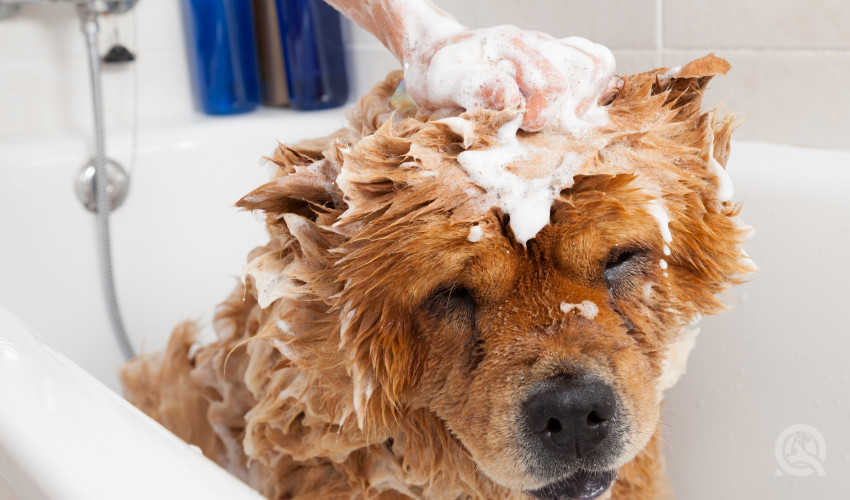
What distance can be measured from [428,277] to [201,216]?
156 cm

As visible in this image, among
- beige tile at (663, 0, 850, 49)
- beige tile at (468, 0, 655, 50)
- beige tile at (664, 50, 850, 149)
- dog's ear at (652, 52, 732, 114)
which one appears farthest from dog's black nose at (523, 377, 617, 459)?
beige tile at (468, 0, 655, 50)

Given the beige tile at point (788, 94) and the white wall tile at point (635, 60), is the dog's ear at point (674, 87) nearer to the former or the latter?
the beige tile at point (788, 94)

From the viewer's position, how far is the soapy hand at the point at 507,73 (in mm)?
1049

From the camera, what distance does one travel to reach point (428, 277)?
0.96m

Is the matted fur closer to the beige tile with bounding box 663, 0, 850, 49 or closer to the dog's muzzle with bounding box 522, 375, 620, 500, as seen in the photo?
the dog's muzzle with bounding box 522, 375, 620, 500

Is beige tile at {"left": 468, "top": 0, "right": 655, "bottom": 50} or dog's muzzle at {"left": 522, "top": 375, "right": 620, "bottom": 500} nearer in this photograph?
dog's muzzle at {"left": 522, "top": 375, "right": 620, "bottom": 500}

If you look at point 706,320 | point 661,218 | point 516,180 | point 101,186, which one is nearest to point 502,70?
point 516,180

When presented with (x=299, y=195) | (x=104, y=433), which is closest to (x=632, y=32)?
(x=299, y=195)

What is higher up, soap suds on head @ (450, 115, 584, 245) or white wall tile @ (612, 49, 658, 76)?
soap suds on head @ (450, 115, 584, 245)

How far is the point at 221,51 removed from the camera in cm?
258

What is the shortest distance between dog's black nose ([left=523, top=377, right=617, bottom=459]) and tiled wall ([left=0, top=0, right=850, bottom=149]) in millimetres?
609

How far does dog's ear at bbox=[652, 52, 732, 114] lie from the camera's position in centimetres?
112

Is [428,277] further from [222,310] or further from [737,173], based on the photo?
[737,173]

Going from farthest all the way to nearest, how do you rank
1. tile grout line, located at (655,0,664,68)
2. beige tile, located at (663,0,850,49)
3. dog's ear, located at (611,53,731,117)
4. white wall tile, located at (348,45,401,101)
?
white wall tile, located at (348,45,401,101) < tile grout line, located at (655,0,664,68) < beige tile, located at (663,0,850,49) < dog's ear, located at (611,53,731,117)
